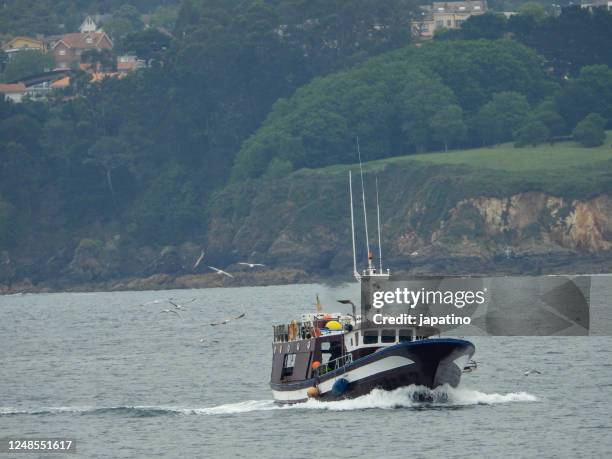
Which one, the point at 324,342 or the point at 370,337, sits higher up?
the point at 370,337

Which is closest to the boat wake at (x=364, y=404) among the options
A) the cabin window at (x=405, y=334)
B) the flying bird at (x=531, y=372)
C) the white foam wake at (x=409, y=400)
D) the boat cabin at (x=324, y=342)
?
the white foam wake at (x=409, y=400)

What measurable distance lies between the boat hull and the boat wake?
0.42 meters

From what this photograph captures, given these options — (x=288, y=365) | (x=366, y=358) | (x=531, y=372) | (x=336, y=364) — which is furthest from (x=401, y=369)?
(x=531, y=372)

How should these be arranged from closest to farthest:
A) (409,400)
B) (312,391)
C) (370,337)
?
(370,337), (409,400), (312,391)

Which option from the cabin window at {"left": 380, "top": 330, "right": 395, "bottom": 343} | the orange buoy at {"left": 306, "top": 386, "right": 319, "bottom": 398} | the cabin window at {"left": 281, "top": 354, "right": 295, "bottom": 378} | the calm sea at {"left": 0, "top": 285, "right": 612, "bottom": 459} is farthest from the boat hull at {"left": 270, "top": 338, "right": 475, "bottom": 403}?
the cabin window at {"left": 281, "top": 354, "right": 295, "bottom": 378}

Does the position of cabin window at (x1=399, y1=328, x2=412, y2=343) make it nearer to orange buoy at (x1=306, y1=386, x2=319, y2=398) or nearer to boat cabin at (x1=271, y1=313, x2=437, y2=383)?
boat cabin at (x1=271, y1=313, x2=437, y2=383)

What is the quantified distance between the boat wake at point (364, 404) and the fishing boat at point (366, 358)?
31 cm

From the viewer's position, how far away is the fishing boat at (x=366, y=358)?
7600cm

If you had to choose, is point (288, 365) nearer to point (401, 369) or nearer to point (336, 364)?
point (336, 364)

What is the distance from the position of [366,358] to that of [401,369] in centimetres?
170

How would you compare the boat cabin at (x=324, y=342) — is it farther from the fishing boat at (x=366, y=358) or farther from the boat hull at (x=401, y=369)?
the boat hull at (x=401, y=369)

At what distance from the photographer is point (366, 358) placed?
250 feet

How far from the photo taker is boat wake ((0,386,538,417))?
77812 mm

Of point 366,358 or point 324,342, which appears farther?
point 324,342
